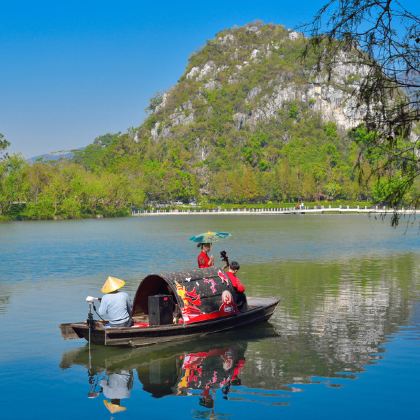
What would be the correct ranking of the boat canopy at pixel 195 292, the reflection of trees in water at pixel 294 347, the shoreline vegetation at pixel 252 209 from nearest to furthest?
the reflection of trees in water at pixel 294 347, the boat canopy at pixel 195 292, the shoreline vegetation at pixel 252 209

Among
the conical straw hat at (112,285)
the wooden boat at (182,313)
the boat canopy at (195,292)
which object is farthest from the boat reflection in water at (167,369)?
the conical straw hat at (112,285)

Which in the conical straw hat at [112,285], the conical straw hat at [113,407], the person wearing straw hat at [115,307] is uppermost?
→ the conical straw hat at [112,285]

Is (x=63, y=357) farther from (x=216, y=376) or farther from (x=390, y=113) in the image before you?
(x=390, y=113)

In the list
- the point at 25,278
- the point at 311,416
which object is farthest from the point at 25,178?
the point at 311,416

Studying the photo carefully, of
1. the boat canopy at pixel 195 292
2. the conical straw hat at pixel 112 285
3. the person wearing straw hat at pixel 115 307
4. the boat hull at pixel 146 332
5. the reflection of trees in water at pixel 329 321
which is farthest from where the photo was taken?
the boat canopy at pixel 195 292

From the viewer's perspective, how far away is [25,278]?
123ft

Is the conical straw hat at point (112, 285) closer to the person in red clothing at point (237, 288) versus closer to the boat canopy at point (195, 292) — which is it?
the boat canopy at point (195, 292)

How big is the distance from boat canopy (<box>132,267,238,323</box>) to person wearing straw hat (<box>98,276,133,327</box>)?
162 centimetres

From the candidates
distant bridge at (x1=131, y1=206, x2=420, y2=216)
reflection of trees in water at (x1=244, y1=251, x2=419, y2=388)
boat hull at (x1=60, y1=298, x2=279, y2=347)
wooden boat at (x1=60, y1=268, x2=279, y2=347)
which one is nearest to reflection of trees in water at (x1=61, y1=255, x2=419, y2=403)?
reflection of trees in water at (x1=244, y1=251, x2=419, y2=388)

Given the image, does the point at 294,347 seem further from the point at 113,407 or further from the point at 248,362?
the point at 113,407

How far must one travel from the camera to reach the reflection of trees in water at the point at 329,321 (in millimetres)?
17109

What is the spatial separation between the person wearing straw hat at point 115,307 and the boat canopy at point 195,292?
5.31 feet

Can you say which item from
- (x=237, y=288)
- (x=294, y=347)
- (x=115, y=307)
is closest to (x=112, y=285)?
(x=115, y=307)

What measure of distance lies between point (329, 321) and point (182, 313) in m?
6.42
